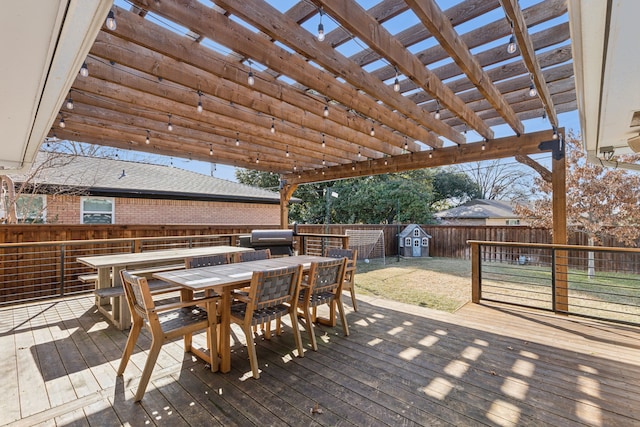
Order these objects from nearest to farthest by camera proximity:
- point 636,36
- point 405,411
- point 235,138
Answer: point 636,36, point 405,411, point 235,138

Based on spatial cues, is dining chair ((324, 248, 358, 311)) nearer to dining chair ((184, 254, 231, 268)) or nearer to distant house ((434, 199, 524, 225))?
dining chair ((184, 254, 231, 268))

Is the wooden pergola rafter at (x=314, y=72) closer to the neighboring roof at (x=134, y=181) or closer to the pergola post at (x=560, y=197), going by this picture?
the pergola post at (x=560, y=197)

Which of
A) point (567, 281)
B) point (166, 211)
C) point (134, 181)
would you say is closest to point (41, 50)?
point (567, 281)

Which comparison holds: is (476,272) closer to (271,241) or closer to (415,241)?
(271,241)

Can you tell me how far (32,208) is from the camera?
6.92m

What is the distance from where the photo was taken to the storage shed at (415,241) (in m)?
12.6

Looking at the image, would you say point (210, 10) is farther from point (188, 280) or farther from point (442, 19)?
point (188, 280)

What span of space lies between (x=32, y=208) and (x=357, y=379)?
8.34 m

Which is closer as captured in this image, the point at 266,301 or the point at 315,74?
the point at 266,301

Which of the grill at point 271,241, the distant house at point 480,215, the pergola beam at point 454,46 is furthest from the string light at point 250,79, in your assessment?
the distant house at point 480,215

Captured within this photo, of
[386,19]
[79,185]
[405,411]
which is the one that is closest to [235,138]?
[386,19]

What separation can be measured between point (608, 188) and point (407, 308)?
26.2 ft

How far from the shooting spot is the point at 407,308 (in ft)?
14.9

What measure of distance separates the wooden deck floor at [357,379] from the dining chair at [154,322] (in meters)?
0.19
